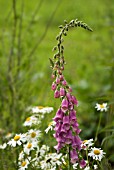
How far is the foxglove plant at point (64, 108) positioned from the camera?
6.43 ft

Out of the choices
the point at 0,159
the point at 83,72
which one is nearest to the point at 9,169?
the point at 0,159

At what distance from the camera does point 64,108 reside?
197cm

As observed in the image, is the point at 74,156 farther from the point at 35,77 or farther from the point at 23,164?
the point at 35,77

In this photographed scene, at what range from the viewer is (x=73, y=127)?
200 cm

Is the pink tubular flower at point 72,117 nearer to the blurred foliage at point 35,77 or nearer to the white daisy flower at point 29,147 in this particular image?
the blurred foliage at point 35,77

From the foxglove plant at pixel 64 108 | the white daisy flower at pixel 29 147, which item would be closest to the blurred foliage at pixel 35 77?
the foxglove plant at pixel 64 108

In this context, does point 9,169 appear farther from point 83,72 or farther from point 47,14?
point 47,14

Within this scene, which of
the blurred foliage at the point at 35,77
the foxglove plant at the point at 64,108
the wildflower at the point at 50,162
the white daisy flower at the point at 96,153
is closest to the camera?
the foxglove plant at the point at 64,108

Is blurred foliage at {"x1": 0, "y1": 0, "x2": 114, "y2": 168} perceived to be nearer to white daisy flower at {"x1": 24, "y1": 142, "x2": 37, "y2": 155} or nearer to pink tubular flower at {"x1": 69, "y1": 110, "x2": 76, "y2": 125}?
pink tubular flower at {"x1": 69, "y1": 110, "x2": 76, "y2": 125}

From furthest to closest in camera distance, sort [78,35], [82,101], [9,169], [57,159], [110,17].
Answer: [78,35] < [110,17] < [82,101] < [9,169] < [57,159]

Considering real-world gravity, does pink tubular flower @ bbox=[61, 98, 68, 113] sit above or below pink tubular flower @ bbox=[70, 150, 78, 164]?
above

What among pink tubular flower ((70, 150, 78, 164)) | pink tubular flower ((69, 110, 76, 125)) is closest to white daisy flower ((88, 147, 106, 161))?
pink tubular flower ((70, 150, 78, 164))

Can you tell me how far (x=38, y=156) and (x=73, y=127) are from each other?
0.59 metres

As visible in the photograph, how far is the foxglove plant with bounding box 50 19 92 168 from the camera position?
6.43 ft
